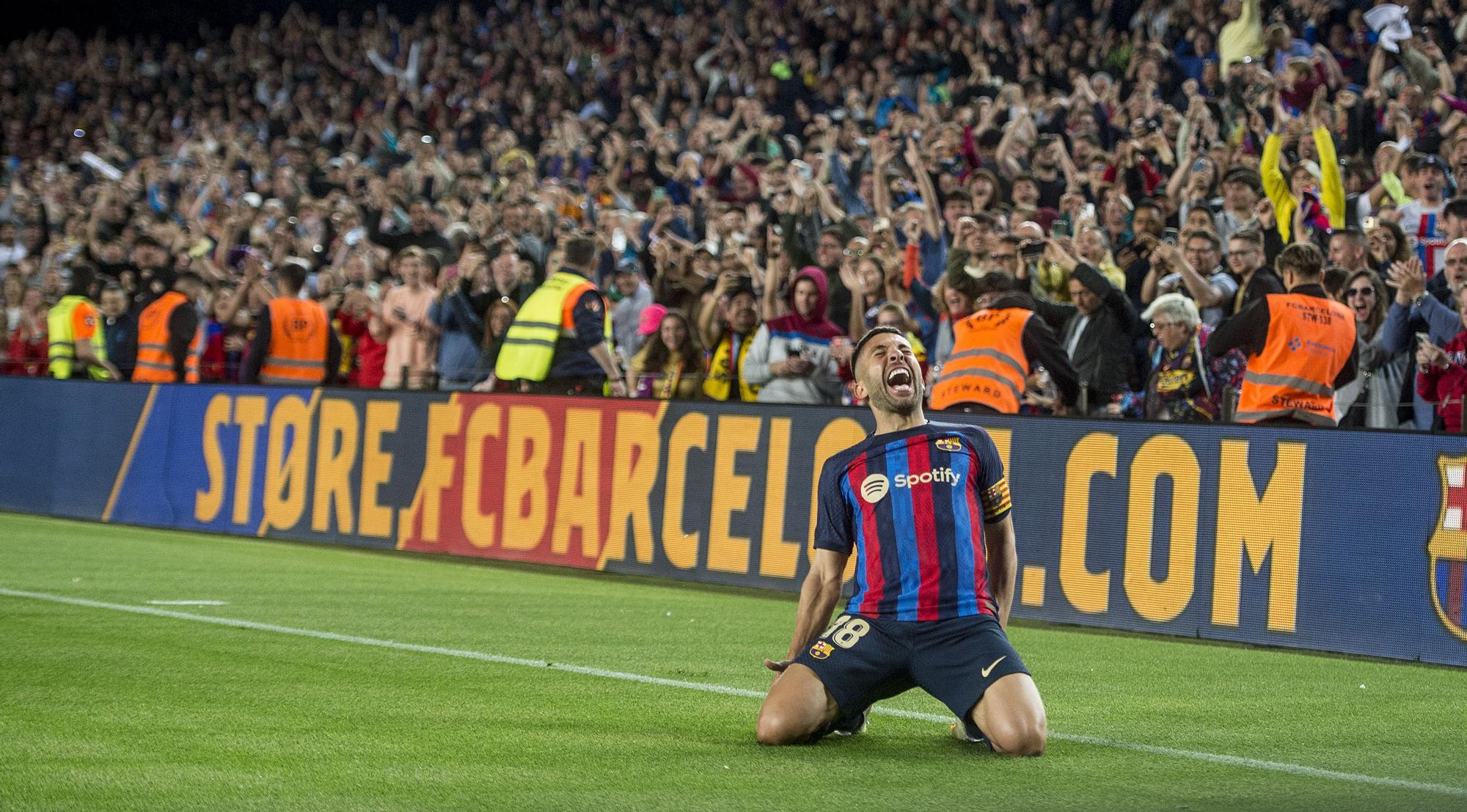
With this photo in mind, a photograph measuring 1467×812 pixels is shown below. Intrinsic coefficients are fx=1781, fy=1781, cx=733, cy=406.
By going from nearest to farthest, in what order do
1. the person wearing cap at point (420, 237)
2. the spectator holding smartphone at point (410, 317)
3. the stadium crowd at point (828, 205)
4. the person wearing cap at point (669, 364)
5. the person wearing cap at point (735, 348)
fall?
1. the stadium crowd at point (828, 205)
2. the person wearing cap at point (735, 348)
3. the person wearing cap at point (669, 364)
4. the spectator holding smartphone at point (410, 317)
5. the person wearing cap at point (420, 237)

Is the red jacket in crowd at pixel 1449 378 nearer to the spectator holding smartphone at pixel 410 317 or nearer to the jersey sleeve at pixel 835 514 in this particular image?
the jersey sleeve at pixel 835 514

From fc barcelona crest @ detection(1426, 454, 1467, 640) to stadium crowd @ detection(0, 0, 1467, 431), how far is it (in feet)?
2.78

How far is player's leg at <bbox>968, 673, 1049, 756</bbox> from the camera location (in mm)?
5797

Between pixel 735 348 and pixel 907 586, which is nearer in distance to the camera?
pixel 907 586

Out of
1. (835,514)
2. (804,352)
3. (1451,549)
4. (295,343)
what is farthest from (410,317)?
(835,514)

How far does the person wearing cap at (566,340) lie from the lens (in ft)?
45.6

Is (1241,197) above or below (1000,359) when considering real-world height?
above

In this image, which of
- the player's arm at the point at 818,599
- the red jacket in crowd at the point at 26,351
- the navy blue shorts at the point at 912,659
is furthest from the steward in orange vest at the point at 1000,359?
the red jacket in crowd at the point at 26,351

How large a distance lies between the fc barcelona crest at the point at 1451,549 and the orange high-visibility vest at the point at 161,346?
1249 cm

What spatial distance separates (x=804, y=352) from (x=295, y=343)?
5587mm

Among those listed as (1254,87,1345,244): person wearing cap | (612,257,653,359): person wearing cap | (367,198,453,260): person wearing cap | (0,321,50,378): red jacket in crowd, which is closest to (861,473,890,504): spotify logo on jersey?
(1254,87,1345,244): person wearing cap

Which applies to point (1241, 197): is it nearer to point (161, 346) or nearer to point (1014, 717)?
point (1014, 717)

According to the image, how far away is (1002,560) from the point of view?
624 cm

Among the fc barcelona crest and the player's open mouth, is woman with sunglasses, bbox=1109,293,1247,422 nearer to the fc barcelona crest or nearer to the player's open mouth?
the fc barcelona crest
